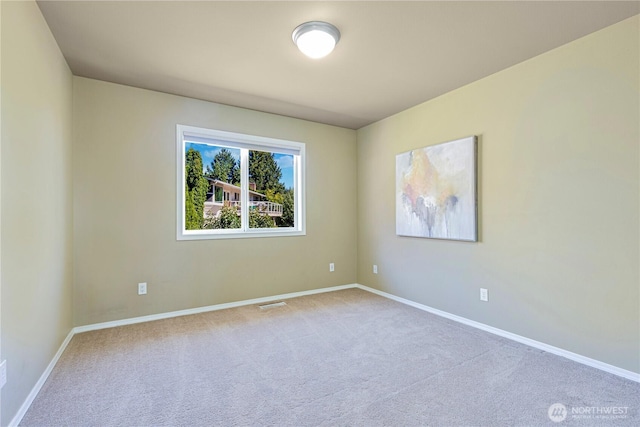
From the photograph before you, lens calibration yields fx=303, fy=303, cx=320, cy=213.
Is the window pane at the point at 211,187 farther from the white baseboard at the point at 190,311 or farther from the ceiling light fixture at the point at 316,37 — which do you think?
the ceiling light fixture at the point at 316,37

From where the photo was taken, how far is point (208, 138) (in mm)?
3533

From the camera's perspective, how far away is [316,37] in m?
2.16

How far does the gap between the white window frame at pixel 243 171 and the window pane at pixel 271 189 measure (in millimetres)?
68

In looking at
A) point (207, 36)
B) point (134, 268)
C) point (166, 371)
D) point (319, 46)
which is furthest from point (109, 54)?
point (166, 371)

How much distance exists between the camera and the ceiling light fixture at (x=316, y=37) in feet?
6.92

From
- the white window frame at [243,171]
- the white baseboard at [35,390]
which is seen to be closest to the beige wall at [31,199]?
the white baseboard at [35,390]

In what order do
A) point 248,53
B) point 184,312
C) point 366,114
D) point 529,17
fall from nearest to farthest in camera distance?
point 529,17 < point 248,53 < point 184,312 < point 366,114

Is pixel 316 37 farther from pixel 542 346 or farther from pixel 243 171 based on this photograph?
pixel 542 346

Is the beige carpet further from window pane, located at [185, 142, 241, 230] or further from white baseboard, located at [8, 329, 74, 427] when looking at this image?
window pane, located at [185, 142, 241, 230]

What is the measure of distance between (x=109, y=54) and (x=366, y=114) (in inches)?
109

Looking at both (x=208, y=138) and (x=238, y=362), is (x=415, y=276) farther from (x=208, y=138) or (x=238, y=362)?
(x=208, y=138)

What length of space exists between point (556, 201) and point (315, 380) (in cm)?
231

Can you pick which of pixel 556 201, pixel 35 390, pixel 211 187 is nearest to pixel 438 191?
pixel 556 201

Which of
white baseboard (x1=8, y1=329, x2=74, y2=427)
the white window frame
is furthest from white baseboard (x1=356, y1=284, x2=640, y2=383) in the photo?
white baseboard (x1=8, y1=329, x2=74, y2=427)
